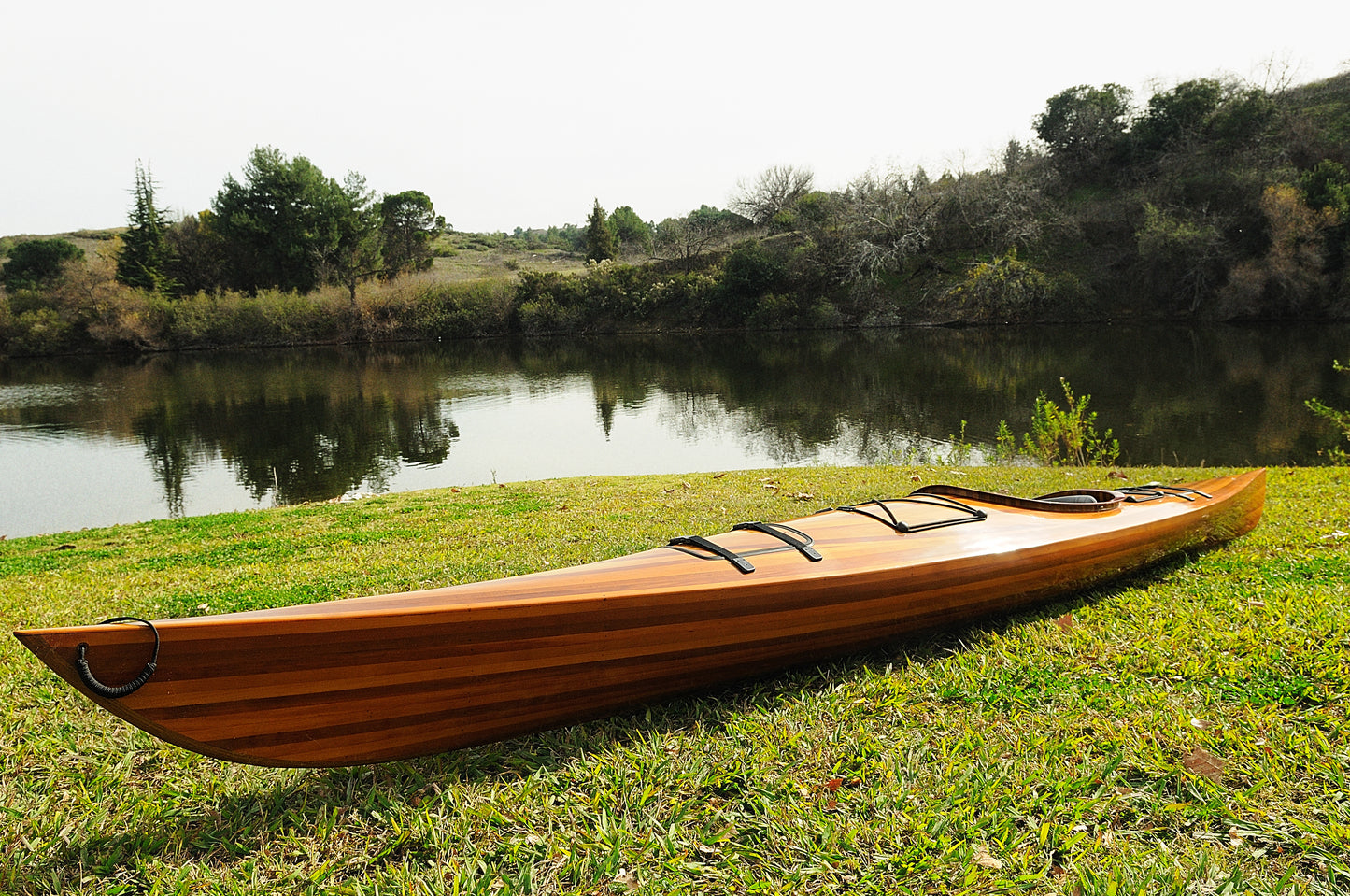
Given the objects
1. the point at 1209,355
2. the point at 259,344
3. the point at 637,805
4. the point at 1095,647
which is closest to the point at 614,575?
the point at 637,805

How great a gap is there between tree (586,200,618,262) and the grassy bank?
153 ft

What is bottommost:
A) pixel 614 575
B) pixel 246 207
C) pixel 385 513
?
pixel 385 513

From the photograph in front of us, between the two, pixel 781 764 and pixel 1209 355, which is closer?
pixel 781 764

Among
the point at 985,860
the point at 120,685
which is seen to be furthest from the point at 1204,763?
the point at 120,685

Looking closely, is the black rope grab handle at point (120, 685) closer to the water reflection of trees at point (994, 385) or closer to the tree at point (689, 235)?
the water reflection of trees at point (994, 385)

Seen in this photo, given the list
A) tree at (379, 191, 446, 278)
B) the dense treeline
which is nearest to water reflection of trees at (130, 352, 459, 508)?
the dense treeline

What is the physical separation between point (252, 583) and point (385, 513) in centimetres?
243

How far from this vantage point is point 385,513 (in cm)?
667

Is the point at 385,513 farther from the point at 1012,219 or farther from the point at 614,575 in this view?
the point at 1012,219

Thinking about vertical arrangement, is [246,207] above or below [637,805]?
above

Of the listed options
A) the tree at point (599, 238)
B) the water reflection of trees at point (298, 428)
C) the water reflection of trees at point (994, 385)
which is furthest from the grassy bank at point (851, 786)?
the tree at point (599, 238)

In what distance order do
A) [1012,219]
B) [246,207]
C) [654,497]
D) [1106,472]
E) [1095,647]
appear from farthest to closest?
[246,207]
[1012,219]
[1106,472]
[654,497]
[1095,647]

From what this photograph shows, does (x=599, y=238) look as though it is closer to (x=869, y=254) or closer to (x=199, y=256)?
(x=869, y=254)

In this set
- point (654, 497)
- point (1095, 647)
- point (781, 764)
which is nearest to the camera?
point (781, 764)
